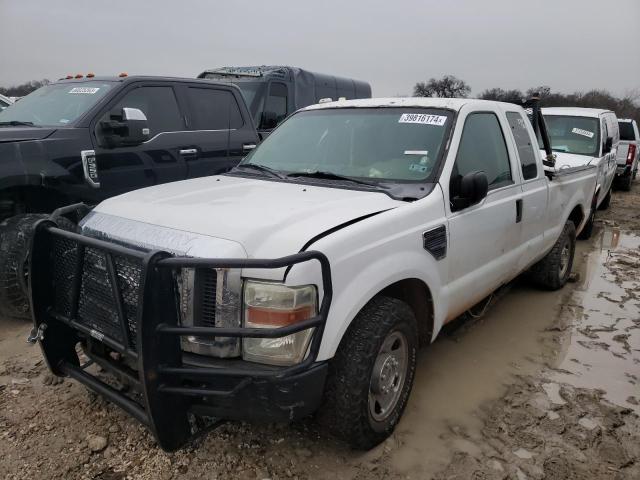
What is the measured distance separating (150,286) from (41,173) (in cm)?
279

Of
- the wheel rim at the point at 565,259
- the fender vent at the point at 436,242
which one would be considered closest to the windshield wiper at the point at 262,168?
the fender vent at the point at 436,242

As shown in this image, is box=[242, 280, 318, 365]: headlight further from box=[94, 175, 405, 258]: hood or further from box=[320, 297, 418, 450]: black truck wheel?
box=[320, 297, 418, 450]: black truck wheel

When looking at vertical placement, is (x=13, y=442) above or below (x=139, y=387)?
below

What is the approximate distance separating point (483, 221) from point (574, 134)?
613cm

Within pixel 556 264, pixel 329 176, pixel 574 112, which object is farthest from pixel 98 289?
pixel 574 112

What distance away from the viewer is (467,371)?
3658 millimetres

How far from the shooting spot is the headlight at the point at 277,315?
2.16 m

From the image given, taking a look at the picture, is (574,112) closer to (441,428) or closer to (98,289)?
(441,428)

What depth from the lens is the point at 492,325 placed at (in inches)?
177

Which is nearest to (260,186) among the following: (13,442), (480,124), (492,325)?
(480,124)

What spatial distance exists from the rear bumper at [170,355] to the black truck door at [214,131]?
3.09m

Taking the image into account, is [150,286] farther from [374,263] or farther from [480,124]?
[480,124]

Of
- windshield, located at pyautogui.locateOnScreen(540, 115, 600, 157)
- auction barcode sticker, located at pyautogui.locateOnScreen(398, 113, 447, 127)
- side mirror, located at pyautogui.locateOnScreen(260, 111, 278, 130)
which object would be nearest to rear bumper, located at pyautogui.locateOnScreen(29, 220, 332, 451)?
auction barcode sticker, located at pyautogui.locateOnScreen(398, 113, 447, 127)

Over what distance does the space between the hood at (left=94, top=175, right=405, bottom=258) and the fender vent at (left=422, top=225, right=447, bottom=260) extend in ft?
0.83
